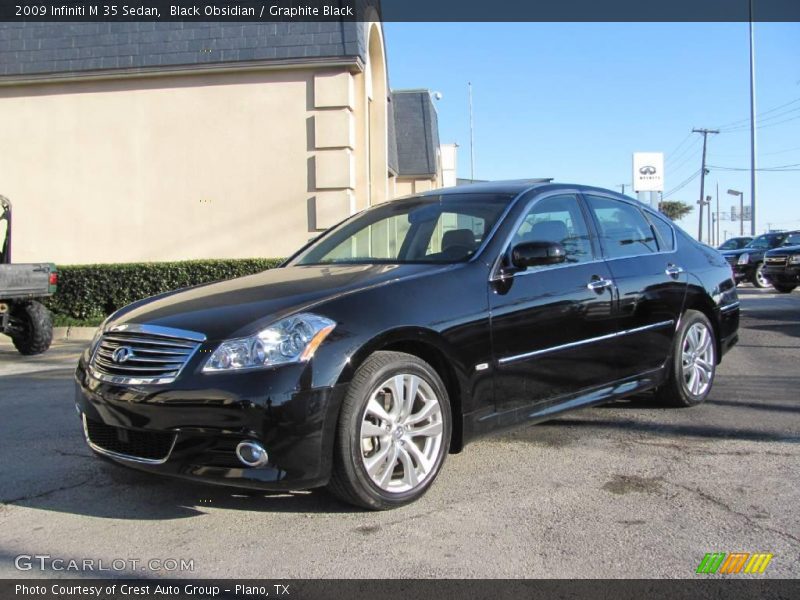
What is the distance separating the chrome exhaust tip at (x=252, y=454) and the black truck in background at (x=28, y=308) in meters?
7.39

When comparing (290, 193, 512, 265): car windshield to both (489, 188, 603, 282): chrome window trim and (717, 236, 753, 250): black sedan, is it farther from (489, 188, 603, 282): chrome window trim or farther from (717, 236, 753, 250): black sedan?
(717, 236, 753, 250): black sedan

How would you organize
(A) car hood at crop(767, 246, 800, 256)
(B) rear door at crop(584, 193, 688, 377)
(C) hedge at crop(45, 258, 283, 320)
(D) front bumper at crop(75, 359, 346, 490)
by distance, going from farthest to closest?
(A) car hood at crop(767, 246, 800, 256), (C) hedge at crop(45, 258, 283, 320), (B) rear door at crop(584, 193, 688, 377), (D) front bumper at crop(75, 359, 346, 490)

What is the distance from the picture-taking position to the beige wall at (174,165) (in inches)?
499

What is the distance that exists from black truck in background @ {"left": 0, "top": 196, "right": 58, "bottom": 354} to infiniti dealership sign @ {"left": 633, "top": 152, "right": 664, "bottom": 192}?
63.9 ft

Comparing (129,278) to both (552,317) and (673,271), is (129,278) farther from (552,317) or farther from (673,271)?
(552,317)

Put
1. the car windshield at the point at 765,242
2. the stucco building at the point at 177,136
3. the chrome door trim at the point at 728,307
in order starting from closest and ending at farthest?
1. the chrome door trim at the point at 728,307
2. the stucco building at the point at 177,136
3. the car windshield at the point at 765,242

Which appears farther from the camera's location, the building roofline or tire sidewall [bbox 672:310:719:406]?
the building roofline

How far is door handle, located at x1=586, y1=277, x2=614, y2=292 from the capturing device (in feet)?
15.2

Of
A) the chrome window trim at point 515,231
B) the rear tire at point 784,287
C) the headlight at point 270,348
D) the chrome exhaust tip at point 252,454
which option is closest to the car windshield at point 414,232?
the chrome window trim at point 515,231

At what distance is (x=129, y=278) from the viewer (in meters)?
12.1

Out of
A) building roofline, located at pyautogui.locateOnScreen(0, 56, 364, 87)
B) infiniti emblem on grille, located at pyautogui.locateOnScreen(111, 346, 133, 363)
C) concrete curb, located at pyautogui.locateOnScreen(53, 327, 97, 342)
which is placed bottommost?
concrete curb, located at pyautogui.locateOnScreen(53, 327, 97, 342)

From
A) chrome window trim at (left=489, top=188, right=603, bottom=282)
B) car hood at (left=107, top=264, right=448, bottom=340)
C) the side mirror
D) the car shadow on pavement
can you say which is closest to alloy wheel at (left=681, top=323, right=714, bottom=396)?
chrome window trim at (left=489, top=188, right=603, bottom=282)

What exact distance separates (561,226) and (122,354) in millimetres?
2802

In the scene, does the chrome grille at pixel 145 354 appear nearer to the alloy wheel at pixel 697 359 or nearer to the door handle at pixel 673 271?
the door handle at pixel 673 271
